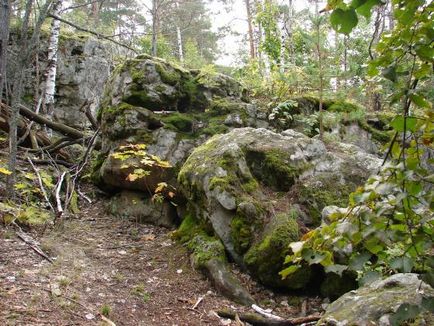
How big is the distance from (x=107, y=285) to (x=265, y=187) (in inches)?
101

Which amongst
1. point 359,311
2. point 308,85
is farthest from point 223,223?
point 308,85

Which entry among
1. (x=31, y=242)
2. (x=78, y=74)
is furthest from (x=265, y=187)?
(x=78, y=74)

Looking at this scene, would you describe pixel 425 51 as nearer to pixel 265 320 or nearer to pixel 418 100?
pixel 418 100

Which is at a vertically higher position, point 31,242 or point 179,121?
point 179,121

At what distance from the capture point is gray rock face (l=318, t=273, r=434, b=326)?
2.92 m

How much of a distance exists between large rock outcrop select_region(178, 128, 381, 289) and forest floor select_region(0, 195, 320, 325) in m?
0.44

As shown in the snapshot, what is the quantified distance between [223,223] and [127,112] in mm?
3346

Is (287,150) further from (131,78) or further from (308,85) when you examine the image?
(308,85)

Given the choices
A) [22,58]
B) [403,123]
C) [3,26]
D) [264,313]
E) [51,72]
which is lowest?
[264,313]

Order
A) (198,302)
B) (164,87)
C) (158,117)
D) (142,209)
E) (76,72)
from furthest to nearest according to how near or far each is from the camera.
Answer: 1. (76,72)
2. (164,87)
3. (158,117)
4. (142,209)
5. (198,302)

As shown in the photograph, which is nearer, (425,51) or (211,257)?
(425,51)

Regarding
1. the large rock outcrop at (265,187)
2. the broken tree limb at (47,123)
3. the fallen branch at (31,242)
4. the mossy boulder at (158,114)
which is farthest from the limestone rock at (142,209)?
the broken tree limb at (47,123)

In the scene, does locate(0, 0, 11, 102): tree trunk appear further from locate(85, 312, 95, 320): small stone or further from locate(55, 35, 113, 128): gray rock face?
locate(55, 35, 113, 128): gray rock face

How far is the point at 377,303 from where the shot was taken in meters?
3.13
